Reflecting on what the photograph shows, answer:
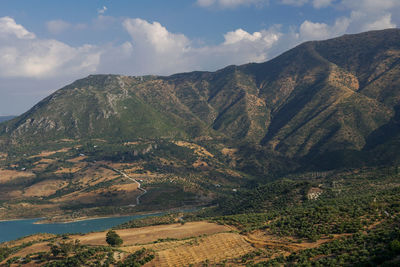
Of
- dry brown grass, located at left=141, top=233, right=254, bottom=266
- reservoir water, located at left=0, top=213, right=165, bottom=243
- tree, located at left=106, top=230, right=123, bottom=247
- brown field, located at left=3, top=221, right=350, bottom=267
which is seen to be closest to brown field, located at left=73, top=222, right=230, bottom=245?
brown field, located at left=3, top=221, right=350, bottom=267

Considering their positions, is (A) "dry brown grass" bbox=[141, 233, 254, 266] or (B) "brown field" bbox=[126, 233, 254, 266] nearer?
(A) "dry brown grass" bbox=[141, 233, 254, 266]

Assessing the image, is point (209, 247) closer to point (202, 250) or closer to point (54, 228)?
point (202, 250)

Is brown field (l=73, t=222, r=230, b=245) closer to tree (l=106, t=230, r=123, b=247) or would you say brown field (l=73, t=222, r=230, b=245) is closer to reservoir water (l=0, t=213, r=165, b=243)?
tree (l=106, t=230, r=123, b=247)

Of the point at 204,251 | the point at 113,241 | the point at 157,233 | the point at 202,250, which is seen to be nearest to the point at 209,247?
the point at 202,250

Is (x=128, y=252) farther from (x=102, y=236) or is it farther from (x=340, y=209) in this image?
(x=340, y=209)

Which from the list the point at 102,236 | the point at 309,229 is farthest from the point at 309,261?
the point at 102,236

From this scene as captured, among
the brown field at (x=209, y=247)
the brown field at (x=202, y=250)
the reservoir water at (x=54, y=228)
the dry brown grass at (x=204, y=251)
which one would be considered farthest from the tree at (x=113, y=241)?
the reservoir water at (x=54, y=228)

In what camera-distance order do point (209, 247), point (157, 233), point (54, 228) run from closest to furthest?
point (209, 247), point (157, 233), point (54, 228)

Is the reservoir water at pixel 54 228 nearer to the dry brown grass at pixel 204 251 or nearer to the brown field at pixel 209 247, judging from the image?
the brown field at pixel 209 247

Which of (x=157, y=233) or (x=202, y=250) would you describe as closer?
(x=202, y=250)

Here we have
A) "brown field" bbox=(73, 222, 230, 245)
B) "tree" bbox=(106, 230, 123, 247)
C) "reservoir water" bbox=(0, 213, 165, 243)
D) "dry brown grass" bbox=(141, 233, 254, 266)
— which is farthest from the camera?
"reservoir water" bbox=(0, 213, 165, 243)

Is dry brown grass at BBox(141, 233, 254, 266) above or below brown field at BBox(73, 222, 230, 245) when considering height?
above

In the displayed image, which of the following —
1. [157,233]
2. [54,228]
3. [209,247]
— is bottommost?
[54,228]
